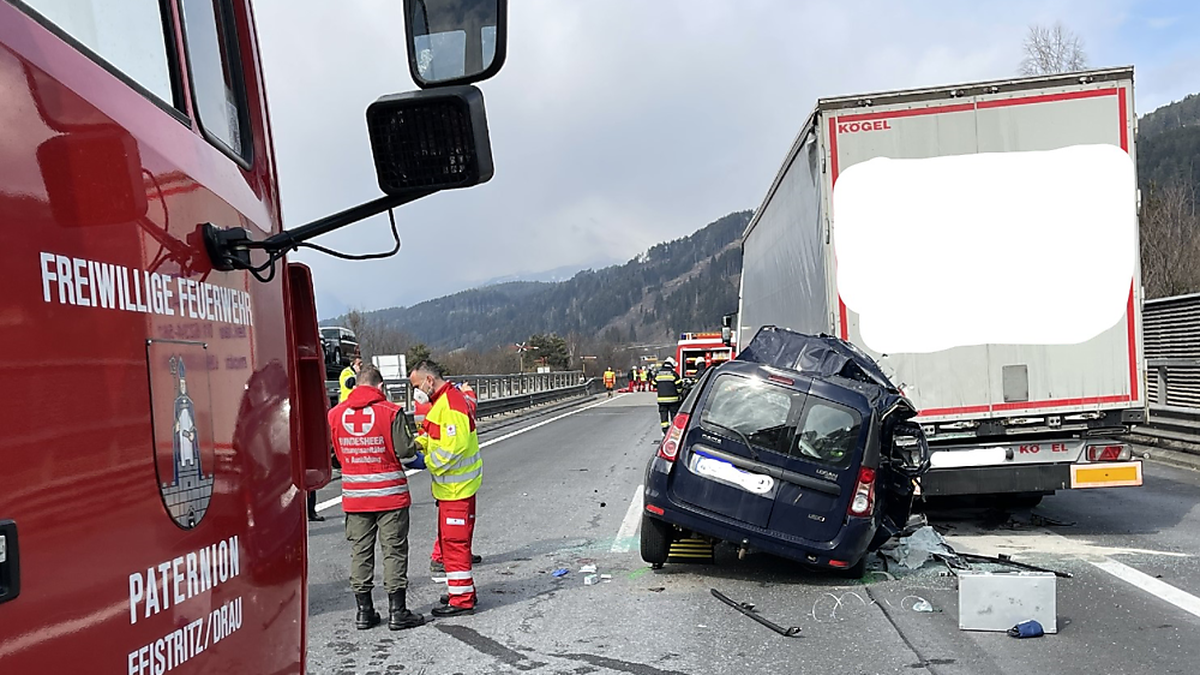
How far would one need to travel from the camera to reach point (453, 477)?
7805mm

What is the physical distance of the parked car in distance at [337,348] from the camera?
24297 millimetres

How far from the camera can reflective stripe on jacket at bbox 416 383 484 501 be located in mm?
7770

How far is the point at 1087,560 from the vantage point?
8617mm

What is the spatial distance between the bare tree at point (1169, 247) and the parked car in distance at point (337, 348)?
2193 cm

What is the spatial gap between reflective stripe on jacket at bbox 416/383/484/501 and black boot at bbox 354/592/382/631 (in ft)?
2.90

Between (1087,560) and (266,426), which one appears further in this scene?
(1087,560)

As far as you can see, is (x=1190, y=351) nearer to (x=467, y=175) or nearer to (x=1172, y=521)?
(x=1172, y=521)

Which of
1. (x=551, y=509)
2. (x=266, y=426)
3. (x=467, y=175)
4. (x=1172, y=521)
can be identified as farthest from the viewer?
(x=551, y=509)

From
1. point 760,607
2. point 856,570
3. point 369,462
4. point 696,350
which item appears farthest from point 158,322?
point 696,350

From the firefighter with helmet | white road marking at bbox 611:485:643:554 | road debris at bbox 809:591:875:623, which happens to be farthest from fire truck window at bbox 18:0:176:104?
the firefighter with helmet

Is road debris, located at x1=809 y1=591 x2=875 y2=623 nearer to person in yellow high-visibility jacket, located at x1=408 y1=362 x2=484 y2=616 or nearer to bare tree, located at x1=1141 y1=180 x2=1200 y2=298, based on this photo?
person in yellow high-visibility jacket, located at x1=408 y1=362 x2=484 y2=616

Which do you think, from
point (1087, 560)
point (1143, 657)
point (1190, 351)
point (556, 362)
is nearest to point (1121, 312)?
point (1087, 560)

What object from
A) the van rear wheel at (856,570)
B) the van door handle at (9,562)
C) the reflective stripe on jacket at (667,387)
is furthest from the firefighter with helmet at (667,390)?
the van door handle at (9,562)

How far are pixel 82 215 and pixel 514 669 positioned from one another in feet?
15.6
